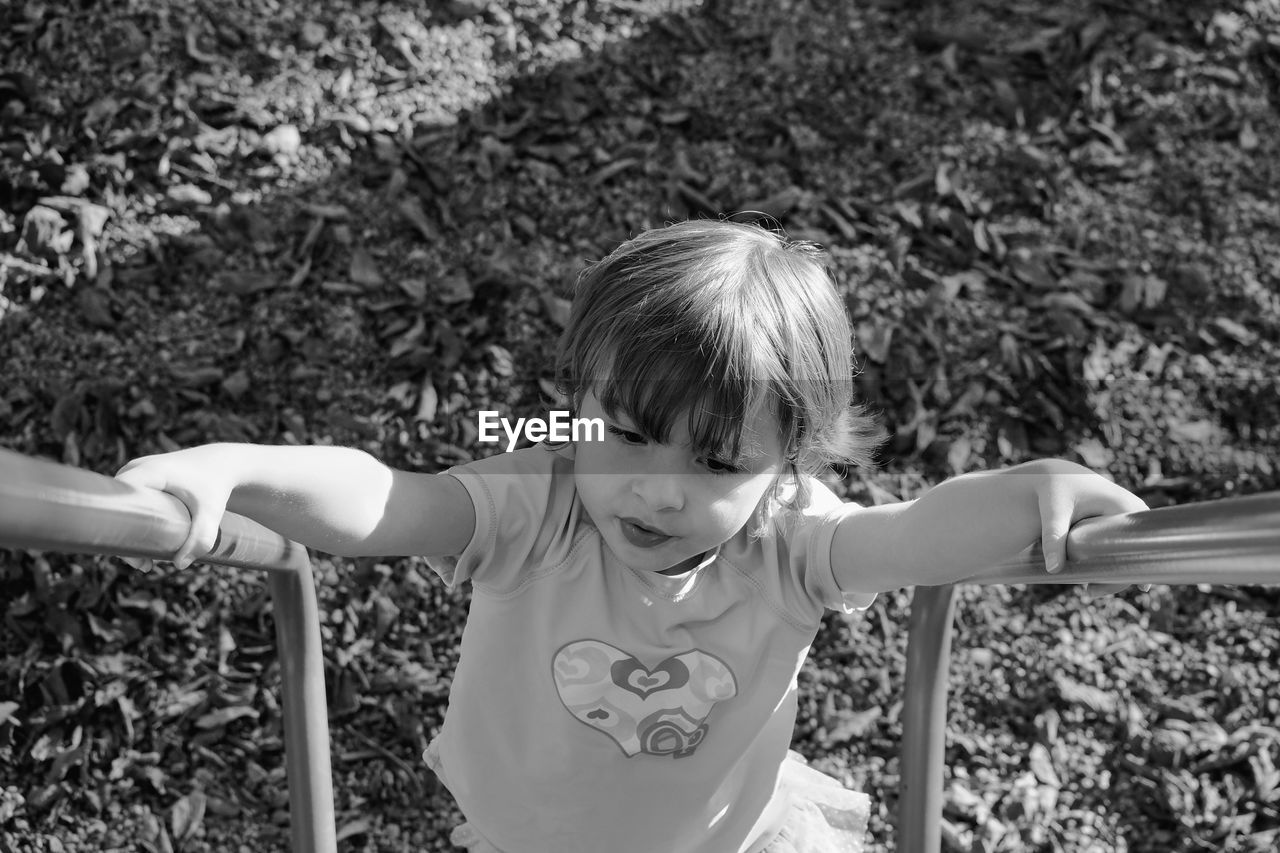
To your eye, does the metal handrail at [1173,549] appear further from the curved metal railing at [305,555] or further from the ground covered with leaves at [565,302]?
the ground covered with leaves at [565,302]

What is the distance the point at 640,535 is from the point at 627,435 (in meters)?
0.11

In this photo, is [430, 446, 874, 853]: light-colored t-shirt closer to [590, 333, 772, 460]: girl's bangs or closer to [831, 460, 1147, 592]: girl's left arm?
[831, 460, 1147, 592]: girl's left arm

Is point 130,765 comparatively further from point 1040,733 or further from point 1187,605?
point 1187,605

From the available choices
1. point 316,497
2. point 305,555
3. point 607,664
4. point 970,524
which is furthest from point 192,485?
point 970,524

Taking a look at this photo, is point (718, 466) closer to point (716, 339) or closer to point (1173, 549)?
point (716, 339)

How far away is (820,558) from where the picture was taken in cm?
159

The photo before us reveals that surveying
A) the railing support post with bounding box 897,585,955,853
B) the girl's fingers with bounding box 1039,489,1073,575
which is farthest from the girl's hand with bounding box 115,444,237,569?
the railing support post with bounding box 897,585,955,853

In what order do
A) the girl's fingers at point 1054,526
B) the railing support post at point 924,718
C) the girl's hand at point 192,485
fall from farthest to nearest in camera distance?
the railing support post at point 924,718 → the girl's fingers at point 1054,526 → the girl's hand at point 192,485

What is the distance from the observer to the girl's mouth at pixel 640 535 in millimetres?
1473

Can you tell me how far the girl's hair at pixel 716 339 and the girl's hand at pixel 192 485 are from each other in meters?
0.45

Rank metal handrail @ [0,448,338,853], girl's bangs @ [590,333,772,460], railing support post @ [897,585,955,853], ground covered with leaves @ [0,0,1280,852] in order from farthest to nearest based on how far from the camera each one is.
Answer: ground covered with leaves @ [0,0,1280,852] → railing support post @ [897,585,955,853] → girl's bangs @ [590,333,772,460] → metal handrail @ [0,448,338,853]

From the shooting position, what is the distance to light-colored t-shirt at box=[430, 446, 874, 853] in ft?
5.20

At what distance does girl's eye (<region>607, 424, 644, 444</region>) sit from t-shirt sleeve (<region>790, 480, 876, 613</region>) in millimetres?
279

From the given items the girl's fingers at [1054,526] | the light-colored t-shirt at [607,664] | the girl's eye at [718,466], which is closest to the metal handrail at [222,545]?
the light-colored t-shirt at [607,664]
